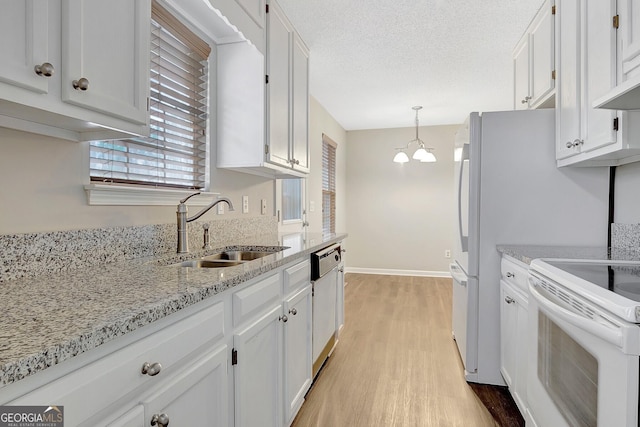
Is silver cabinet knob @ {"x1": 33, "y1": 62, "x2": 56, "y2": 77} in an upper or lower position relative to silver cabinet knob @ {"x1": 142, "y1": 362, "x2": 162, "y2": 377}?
upper

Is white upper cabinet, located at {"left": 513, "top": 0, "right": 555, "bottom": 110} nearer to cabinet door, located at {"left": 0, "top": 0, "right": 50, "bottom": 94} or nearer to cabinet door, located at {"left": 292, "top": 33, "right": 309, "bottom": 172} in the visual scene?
cabinet door, located at {"left": 292, "top": 33, "right": 309, "bottom": 172}

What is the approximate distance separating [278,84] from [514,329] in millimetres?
2086

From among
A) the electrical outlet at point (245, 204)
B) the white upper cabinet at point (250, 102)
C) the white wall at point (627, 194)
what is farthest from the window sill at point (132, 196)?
the white wall at point (627, 194)

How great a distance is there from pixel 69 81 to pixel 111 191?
0.57 m

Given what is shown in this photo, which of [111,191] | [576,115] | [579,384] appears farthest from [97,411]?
[576,115]

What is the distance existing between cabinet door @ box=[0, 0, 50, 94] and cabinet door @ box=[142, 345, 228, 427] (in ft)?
2.60

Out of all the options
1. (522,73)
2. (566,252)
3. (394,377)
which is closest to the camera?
(566,252)

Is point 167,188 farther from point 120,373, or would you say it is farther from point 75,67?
point 120,373

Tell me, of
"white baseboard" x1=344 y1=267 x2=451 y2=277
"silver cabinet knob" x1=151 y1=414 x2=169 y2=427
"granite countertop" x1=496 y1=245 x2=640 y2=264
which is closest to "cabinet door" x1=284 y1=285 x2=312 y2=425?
"silver cabinet knob" x1=151 y1=414 x2=169 y2=427

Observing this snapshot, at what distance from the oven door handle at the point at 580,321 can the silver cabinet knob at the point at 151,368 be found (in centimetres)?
113

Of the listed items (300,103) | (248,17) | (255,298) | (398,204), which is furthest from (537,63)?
(398,204)

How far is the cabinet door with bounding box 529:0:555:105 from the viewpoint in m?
2.15

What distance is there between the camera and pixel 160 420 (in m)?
0.80

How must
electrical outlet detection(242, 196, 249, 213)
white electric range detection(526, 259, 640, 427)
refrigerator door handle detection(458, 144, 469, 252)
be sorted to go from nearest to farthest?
white electric range detection(526, 259, 640, 427)
refrigerator door handle detection(458, 144, 469, 252)
electrical outlet detection(242, 196, 249, 213)
